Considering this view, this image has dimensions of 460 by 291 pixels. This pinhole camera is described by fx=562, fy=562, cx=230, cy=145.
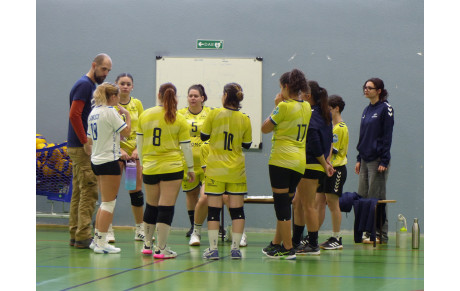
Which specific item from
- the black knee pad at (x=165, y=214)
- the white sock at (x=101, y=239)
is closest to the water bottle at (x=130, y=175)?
the white sock at (x=101, y=239)

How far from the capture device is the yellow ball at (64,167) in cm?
768

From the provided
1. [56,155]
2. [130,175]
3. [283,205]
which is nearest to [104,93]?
[130,175]

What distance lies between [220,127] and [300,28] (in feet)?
12.8

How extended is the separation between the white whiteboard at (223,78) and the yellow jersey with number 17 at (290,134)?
328 cm

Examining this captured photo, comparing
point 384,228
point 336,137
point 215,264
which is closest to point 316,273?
point 215,264

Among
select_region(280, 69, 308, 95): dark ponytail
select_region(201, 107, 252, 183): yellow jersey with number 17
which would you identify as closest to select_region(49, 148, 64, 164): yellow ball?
select_region(201, 107, 252, 183): yellow jersey with number 17

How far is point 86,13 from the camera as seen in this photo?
876cm

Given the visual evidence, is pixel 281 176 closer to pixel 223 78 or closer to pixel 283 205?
pixel 283 205

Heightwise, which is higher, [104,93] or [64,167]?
[104,93]

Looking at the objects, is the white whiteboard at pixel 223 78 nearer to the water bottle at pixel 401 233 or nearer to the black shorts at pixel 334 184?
the black shorts at pixel 334 184

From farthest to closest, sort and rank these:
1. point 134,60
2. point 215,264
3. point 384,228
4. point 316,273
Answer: point 134,60 < point 384,228 < point 215,264 < point 316,273

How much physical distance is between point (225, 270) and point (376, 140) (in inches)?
130

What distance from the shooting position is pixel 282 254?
5.26 m

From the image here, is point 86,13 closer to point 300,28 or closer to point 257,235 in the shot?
point 300,28
